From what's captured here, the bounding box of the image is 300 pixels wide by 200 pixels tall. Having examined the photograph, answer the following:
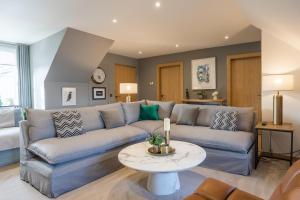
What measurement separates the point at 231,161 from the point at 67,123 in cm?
238

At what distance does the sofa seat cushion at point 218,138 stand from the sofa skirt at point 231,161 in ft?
0.23

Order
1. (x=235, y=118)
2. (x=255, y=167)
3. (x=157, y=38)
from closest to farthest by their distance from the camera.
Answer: (x=255, y=167) < (x=235, y=118) < (x=157, y=38)

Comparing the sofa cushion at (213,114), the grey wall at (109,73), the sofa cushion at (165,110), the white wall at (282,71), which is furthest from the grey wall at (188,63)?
the sofa cushion at (213,114)

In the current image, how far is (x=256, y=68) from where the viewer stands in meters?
5.04

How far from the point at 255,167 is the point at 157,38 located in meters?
3.25

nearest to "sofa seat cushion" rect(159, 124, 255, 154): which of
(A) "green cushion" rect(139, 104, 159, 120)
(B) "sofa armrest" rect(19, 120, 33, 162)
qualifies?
(A) "green cushion" rect(139, 104, 159, 120)

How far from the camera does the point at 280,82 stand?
2.98 meters

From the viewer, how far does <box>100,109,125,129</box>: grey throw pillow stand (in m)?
3.32

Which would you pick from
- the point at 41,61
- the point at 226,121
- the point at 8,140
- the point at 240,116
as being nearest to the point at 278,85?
the point at 240,116

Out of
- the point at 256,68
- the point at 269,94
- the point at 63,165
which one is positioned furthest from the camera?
the point at 256,68

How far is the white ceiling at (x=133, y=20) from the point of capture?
2752 mm

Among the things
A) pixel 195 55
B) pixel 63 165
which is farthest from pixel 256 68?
Answer: pixel 63 165

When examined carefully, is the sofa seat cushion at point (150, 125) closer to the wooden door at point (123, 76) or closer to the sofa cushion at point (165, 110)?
the sofa cushion at point (165, 110)

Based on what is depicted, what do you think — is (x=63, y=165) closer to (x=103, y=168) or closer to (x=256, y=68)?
(x=103, y=168)
